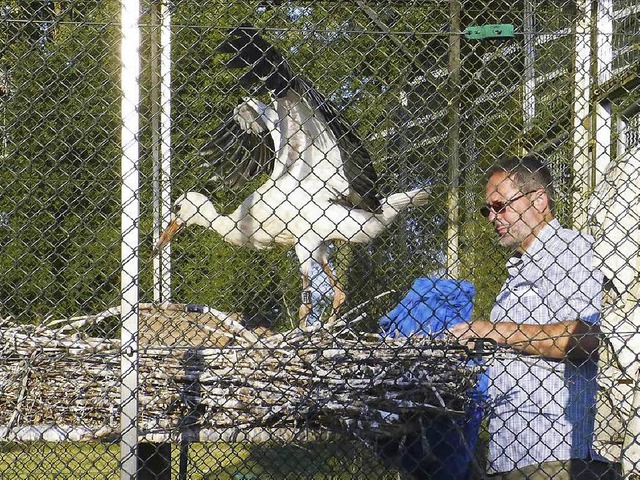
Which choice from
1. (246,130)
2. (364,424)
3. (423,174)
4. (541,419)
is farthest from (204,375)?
(423,174)

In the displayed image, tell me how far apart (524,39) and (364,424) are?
2.33 metres

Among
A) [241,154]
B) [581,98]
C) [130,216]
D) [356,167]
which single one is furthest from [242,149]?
[130,216]

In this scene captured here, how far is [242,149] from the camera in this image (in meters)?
5.52

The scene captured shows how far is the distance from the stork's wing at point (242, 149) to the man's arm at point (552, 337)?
8.44ft

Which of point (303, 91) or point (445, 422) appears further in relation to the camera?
point (303, 91)

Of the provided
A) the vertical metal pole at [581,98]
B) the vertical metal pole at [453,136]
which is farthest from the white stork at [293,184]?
the vertical metal pole at [581,98]

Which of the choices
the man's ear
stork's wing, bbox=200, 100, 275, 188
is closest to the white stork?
stork's wing, bbox=200, 100, 275, 188

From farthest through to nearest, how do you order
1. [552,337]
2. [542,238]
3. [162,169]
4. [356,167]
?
1. [356,167]
2. [162,169]
3. [542,238]
4. [552,337]

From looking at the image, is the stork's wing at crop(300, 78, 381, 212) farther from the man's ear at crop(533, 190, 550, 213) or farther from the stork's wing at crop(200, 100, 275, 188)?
the man's ear at crop(533, 190, 550, 213)

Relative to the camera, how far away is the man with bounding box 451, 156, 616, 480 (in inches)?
103

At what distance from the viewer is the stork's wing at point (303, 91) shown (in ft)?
11.1

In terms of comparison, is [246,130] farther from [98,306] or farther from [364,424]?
[364,424]

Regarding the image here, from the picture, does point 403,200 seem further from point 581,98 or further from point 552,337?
point 552,337

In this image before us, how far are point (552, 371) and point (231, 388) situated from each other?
117 centimetres
